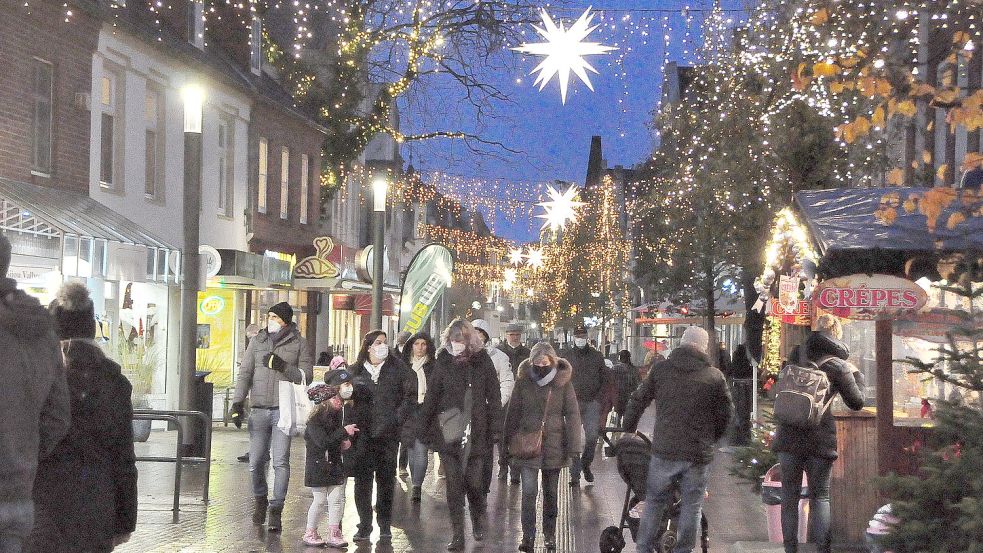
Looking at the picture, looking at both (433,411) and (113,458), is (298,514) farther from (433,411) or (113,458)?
(113,458)

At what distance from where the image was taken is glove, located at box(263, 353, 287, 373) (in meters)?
11.5

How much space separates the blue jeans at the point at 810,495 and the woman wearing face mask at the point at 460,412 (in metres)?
2.53

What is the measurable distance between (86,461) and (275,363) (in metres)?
5.93

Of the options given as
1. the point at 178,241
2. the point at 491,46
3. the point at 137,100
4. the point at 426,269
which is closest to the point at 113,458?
the point at 426,269

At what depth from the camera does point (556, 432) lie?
1072cm

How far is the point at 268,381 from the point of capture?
11.7 m

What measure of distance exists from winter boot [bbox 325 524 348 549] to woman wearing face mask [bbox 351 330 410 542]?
43 cm

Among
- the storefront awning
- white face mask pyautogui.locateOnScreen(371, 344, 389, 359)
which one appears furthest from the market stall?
the storefront awning

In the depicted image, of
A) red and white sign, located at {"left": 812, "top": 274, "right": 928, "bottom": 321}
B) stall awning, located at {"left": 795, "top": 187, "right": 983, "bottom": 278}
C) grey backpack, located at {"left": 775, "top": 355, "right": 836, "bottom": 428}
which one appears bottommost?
grey backpack, located at {"left": 775, "top": 355, "right": 836, "bottom": 428}

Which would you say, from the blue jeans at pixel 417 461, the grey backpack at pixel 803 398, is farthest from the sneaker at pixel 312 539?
the grey backpack at pixel 803 398

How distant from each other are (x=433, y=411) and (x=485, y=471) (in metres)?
1.49

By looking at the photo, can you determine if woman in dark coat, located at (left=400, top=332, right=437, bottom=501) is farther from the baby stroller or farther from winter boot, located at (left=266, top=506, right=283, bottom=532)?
the baby stroller

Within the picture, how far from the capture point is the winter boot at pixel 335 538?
34.6 feet

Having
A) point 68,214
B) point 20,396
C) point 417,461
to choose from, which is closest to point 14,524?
point 20,396
